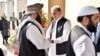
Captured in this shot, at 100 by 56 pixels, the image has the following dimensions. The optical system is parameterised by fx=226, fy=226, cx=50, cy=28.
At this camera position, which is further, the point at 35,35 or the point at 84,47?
the point at 35,35

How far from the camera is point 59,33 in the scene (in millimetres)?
4379

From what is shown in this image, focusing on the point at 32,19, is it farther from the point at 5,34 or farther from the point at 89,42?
the point at 5,34

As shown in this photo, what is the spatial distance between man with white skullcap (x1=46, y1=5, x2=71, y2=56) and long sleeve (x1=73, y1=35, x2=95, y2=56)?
1.95 meters

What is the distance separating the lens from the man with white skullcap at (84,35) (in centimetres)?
228

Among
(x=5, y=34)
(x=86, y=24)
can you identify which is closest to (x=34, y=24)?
(x=86, y=24)

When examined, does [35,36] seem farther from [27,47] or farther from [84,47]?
[84,47]

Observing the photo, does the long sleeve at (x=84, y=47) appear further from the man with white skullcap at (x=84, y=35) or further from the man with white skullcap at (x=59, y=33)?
the man with white skullcap at (x=59, y=33)

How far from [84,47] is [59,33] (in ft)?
7.00

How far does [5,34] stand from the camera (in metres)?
10.6

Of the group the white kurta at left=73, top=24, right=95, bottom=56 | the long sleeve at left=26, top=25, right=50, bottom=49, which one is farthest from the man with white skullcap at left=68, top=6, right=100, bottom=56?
the long sleeve at left=26, top=25, right=50, bottom=49

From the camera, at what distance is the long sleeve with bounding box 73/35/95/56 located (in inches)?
89.0

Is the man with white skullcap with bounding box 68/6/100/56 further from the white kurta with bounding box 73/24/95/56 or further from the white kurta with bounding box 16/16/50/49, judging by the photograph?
the white kurta with bounding box 16/16/50/49

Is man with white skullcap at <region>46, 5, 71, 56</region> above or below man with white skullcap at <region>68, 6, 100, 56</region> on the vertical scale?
below

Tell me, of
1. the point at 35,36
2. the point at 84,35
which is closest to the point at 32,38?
the point at 35,36
